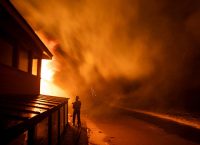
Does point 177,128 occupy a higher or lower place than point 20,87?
lower

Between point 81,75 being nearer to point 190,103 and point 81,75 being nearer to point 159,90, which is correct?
point 159,90

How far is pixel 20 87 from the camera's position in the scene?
28.8 ft

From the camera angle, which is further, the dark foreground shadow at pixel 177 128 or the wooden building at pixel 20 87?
the dark foreground shadow at pixel 177 128

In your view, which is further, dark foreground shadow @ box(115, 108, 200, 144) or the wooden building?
dark foreground shadow @ box(115, 108, 200, 144)

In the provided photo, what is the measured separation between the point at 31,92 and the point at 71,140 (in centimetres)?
315

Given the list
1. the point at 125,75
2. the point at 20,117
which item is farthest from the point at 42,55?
the point at 125,75

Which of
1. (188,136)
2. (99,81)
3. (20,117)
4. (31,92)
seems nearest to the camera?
(20,117)

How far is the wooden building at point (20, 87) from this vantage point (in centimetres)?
465

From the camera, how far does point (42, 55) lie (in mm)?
12961

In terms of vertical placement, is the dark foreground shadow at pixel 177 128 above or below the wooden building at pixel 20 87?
below

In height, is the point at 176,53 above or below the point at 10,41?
above

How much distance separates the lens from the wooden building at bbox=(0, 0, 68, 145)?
4650mm

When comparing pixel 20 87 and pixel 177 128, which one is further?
pixel 177 128

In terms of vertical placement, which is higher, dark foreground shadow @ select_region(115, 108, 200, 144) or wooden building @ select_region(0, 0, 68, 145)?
wooden building @ select_region(0, 0, 68, 145)
